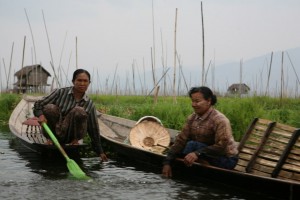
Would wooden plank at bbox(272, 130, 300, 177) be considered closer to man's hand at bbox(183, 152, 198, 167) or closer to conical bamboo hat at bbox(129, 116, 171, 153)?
man's hand at bbox(183, 152, 198, 167)

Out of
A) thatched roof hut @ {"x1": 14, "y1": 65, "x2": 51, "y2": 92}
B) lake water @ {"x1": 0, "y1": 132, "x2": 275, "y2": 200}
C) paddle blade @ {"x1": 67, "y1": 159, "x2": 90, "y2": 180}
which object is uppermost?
thatched roof hut @ {"x1": 14, "y1": 65, "x2": 51, "y2": 92}

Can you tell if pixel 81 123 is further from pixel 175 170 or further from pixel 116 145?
pixel 175 170

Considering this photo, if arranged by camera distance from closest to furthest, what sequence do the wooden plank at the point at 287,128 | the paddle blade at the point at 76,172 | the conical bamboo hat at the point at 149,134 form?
1. the wooden plank at the point at 287,128
2. the paddle blade at the point at 76,172
3. the conical bamboo hat at the point at 149,134

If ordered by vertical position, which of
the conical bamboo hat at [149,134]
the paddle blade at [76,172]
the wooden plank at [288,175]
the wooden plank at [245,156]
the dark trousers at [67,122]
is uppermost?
the dark trousers at [67,122]

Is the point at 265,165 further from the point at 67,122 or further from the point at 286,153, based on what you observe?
the point at 67,122

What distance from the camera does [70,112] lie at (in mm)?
5223

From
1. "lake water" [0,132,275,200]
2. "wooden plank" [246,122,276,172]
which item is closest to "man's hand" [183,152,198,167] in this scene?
"lake water" [0,132,275,200]

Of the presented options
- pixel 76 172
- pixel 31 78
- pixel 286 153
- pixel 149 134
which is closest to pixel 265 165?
pixel 286 153

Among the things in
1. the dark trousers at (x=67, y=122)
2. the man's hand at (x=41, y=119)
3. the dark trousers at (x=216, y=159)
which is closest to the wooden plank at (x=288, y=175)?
the dark trousers at (x=216, y=159)

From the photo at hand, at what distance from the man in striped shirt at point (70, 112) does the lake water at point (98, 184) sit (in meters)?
0.37

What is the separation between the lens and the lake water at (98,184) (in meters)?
3.95

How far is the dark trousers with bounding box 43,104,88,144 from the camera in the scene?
17.1ft

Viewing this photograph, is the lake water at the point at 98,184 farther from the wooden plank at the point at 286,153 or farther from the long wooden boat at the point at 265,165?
the wooden plank at the point at 286,153

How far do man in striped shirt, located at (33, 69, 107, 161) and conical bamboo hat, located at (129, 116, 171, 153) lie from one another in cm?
75
